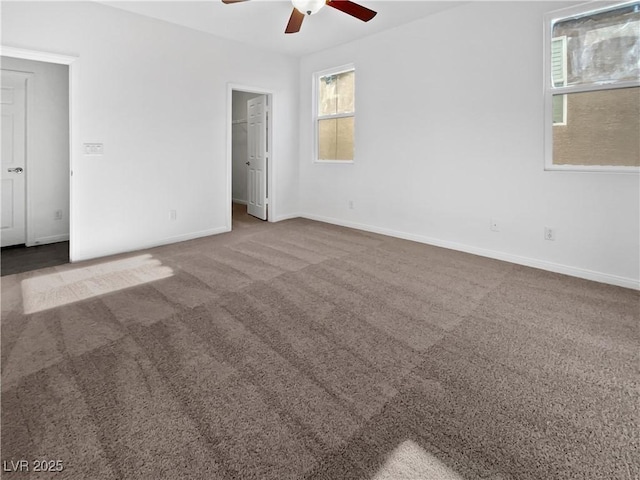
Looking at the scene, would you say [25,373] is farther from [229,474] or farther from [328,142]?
[328,142]

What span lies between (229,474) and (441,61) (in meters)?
4.51

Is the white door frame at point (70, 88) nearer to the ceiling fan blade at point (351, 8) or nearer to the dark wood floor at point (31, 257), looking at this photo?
the dark wood floor at point (31, 257)

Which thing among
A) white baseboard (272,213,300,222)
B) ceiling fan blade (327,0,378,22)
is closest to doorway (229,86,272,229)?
white baseboard (272,213,300,222)

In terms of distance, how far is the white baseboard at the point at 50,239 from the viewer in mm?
4582

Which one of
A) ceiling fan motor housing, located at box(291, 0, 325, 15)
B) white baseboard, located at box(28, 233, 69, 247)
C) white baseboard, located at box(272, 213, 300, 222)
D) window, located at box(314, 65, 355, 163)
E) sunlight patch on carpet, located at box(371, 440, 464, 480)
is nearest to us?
sunlight patch on carpet, located at box(371, 440, 464, 480)

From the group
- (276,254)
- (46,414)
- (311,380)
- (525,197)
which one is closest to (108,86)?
(276,254)

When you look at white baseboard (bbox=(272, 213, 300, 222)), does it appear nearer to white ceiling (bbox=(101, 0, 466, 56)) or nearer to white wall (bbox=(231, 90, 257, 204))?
white wall (bbox=(231, 90, 257, 204))

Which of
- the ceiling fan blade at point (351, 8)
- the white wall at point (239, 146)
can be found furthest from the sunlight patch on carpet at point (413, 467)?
the white wall at point (239, 146)

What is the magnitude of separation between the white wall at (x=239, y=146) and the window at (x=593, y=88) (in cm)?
579

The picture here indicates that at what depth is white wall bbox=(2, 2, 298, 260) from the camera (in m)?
3.68

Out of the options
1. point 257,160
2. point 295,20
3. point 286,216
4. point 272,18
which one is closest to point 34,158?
point 257,160

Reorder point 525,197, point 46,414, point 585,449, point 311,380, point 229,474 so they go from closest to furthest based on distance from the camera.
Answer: point 229,474, point 585,449, point 46,414, point 311,380, point 525,197

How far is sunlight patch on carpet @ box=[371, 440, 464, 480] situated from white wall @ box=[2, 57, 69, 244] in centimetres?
515

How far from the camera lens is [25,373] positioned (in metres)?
1.87
